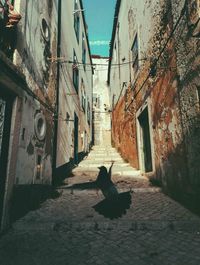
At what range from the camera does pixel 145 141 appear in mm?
8164

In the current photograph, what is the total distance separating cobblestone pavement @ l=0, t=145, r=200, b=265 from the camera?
103 inches

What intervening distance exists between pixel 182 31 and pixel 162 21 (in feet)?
4.93

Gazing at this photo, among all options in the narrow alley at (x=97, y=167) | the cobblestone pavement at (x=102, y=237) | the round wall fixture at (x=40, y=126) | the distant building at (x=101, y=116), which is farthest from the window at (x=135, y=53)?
the distant building at (x=101, y=116)

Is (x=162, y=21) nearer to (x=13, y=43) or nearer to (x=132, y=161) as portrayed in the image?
(x=13, y=43)

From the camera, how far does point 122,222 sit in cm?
376

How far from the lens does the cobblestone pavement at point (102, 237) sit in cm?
262

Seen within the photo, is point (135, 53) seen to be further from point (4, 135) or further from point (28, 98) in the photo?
point (4, 135)

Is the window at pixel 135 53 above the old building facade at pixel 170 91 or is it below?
above

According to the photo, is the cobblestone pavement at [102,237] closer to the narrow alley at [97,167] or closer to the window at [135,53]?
the narrow alley at [97,167]

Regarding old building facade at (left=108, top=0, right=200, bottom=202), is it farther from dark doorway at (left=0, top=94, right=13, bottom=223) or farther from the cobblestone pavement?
dark doorway at (left=0, top=94, right=13, bottom=223)

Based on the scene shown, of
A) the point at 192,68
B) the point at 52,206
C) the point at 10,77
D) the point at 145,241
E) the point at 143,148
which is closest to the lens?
the point at 145,241

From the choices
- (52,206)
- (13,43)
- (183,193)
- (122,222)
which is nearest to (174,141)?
(183,193)

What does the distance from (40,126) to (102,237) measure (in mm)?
3161

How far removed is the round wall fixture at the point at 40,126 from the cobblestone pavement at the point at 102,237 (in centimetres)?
169
